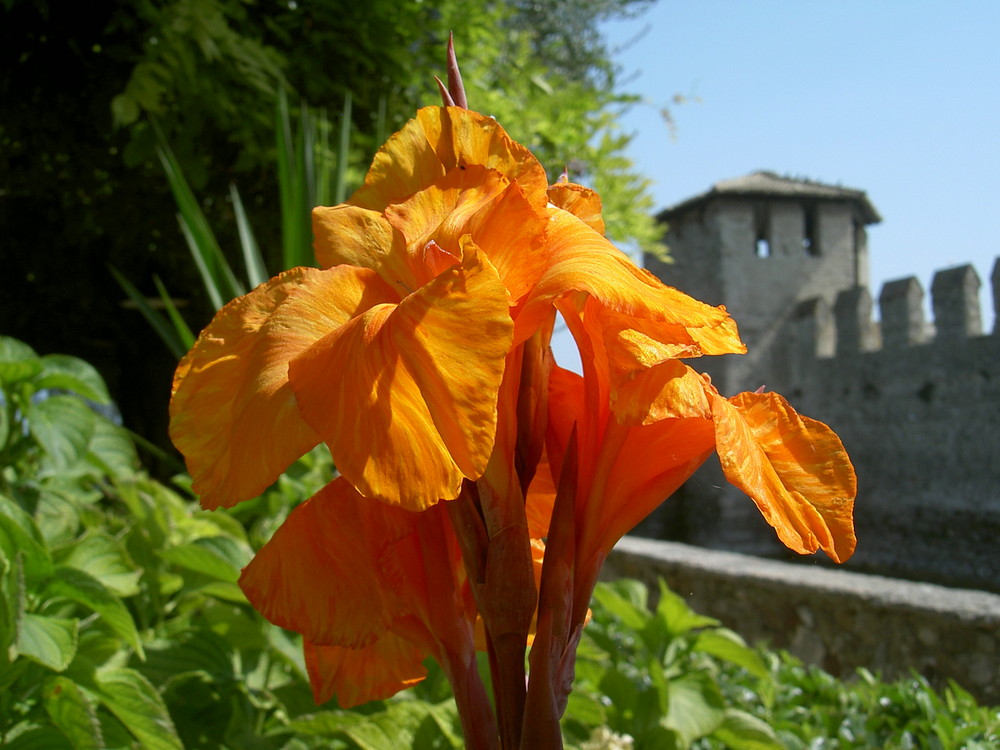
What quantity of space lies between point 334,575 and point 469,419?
0.65 feet

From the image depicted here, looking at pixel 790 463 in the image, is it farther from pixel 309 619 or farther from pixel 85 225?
pixel 85 225

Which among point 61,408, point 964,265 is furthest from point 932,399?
point 61,408

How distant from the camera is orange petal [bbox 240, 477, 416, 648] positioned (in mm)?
553

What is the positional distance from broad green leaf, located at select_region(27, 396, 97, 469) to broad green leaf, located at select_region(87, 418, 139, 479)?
232 mm

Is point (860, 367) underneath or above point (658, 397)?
underneath

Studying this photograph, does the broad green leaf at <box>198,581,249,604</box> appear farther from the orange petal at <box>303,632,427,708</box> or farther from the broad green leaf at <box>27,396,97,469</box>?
the orange petal at <box>303,632,427,708</box>

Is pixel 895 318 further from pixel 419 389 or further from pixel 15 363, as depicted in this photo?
pixel 419 389

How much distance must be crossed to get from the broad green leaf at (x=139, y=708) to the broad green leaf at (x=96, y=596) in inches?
1.7

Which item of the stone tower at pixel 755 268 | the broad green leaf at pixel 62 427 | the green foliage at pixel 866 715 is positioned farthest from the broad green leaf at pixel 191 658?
the stone tower at pixel 755 268

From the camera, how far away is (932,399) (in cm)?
1476

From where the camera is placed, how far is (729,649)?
1573 mm

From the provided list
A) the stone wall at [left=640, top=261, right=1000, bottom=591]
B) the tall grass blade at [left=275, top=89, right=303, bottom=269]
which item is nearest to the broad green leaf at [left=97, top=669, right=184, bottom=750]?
the tall grass blade at [left=275, top=89, right=303, bottom=269]

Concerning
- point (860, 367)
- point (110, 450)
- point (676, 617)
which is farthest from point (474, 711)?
point (860, 367)

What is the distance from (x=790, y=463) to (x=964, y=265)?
1410 cm
